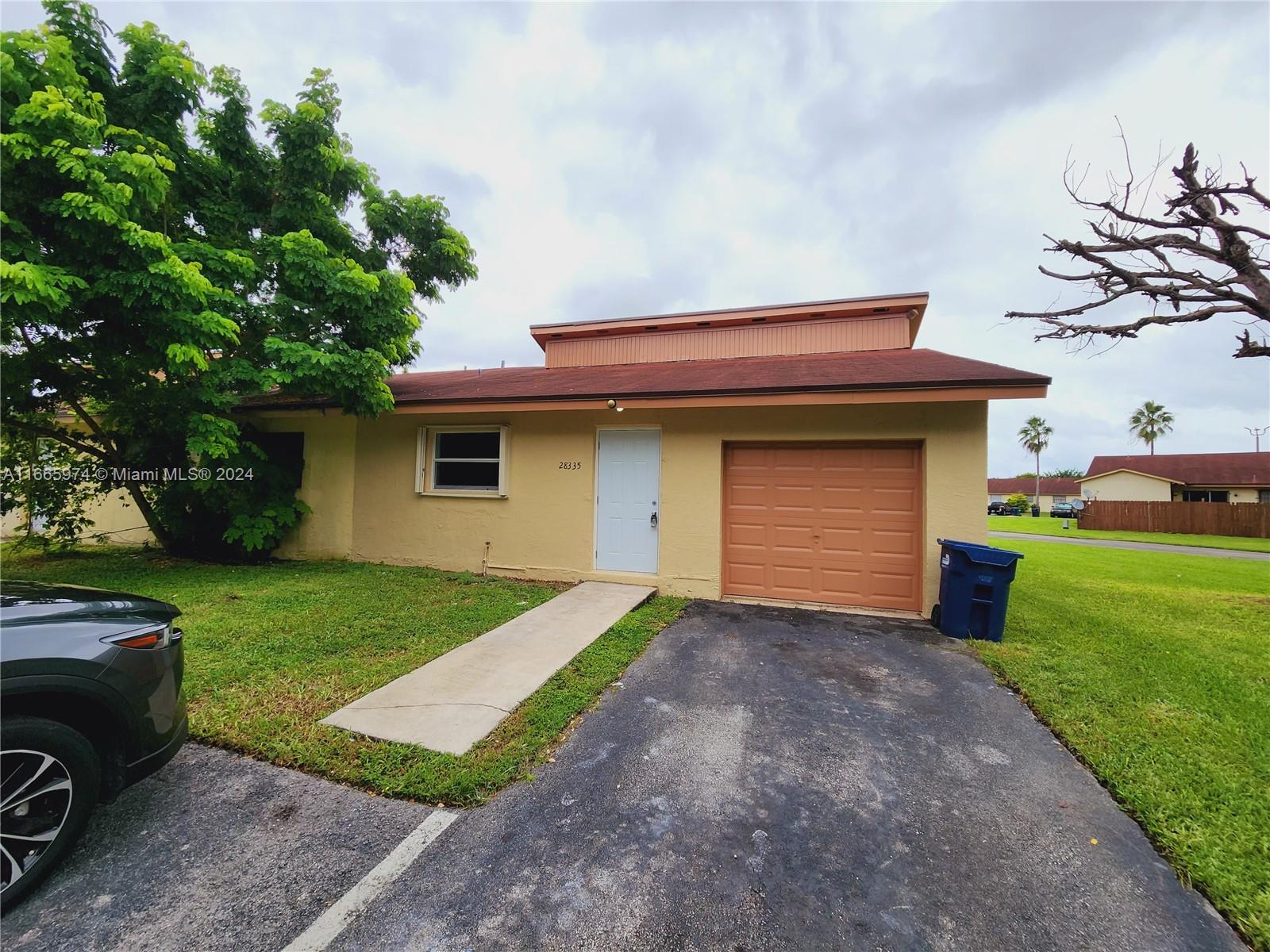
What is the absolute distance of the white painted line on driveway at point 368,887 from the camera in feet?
5.55

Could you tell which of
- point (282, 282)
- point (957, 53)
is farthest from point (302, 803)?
point (957, 53)

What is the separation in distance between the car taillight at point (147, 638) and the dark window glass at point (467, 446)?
6.03 m

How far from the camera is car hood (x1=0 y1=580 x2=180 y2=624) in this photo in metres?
1.91

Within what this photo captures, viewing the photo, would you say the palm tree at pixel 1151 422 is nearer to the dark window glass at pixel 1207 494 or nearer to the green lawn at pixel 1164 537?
the dark window glass at pixel 1207 494

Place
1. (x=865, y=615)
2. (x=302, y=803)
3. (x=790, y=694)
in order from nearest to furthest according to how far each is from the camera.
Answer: (x=302, y=803) → (x=790, y=694) → (x=865, y=615)

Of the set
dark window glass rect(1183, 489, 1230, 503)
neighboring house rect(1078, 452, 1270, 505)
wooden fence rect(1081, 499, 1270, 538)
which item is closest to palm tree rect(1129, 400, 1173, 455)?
neighboring house rect(1078, 452, 1270, 505)

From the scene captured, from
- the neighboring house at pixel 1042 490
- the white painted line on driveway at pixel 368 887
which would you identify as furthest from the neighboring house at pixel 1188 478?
the white painted line on driveway at pixel 368 887

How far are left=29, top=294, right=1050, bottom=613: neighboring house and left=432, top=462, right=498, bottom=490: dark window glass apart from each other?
40mm

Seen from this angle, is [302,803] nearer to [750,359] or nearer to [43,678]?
[43,678]

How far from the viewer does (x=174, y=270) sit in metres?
5.47

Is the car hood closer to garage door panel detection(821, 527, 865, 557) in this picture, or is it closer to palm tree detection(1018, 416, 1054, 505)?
garage door panel detection(821, 527, 865, 557)

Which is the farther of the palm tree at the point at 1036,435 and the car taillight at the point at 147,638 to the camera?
the palm tree at the point at 1036,435

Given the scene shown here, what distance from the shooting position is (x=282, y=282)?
7.62 meters

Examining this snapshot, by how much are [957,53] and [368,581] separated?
12.1 m
